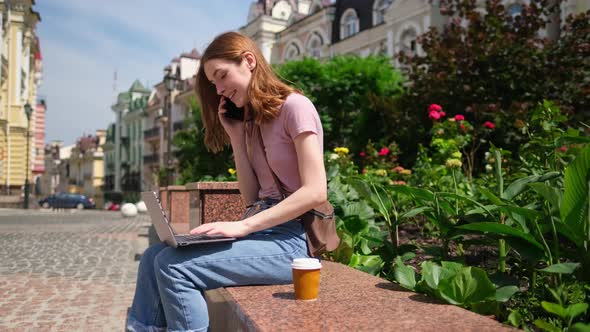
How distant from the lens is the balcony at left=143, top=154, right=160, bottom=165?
59.1m

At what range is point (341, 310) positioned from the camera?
1925 mm

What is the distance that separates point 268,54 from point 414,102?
77.5 ft

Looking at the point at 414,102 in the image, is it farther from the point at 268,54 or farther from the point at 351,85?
the point at 268,54

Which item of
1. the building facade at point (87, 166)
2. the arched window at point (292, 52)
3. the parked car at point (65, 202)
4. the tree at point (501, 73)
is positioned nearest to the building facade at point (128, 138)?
the building facade at point (87, 166)

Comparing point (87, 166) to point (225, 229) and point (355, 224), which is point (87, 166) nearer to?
point (355, 224)

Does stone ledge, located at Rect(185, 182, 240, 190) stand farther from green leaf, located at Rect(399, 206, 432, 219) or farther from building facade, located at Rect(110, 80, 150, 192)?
building facade, located at Rect(110, 80, 150, 192)

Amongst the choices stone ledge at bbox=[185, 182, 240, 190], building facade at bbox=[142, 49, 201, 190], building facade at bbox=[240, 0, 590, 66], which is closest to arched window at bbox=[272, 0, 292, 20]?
building facade at bbox=[240, 0, 590, 66]

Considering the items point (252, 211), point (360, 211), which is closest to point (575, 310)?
point (252, 211)

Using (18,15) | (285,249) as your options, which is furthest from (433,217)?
(18,15)

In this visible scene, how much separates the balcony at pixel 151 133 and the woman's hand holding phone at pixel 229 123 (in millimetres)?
56492

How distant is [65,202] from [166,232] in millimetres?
43567

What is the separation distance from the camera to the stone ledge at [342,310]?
1715mm

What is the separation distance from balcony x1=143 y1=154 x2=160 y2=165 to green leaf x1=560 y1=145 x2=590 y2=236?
192 ft

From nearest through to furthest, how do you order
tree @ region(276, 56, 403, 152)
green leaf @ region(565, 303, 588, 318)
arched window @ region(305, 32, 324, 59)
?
1. green leaf @ region(565, 303, 588, 318)
2. tree @ region(276, 56, 403, 152)
3. arched window @ region(305, 32, 324, 59)
